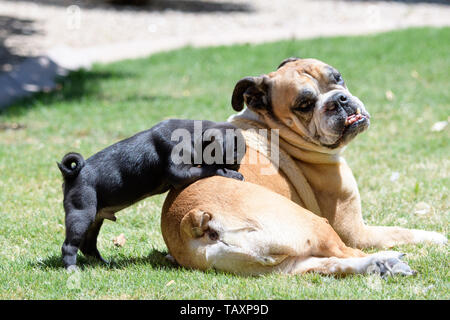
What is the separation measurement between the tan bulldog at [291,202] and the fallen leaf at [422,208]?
90cm

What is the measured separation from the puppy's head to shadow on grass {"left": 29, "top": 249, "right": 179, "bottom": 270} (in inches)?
57.1

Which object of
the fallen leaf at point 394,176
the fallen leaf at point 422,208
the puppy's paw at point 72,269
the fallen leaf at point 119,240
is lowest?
the fallen leaf at point 119,240

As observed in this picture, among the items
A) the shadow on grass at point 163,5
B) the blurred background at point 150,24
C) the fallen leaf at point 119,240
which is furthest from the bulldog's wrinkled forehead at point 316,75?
the shadow on grass at point 163,5

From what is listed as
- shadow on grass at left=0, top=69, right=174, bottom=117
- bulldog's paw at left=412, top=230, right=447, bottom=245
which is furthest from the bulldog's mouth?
shadow on grass at left=0, top=69, right=174, bottom=117

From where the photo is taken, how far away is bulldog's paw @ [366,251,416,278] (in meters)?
4.37

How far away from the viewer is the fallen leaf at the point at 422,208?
20.8 ft

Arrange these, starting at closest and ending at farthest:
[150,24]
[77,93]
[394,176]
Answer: [394,176], [77,93], [150,24]

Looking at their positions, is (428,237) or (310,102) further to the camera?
(428,237)

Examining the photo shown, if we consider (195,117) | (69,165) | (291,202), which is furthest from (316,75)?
(195,117)

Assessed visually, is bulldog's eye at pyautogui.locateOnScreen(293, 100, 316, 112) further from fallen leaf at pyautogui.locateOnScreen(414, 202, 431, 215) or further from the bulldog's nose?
fallen leaf at pyautogui.locateOnScreen(414, 202, 431, 215)

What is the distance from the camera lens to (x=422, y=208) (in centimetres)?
645

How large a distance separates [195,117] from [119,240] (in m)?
4.80

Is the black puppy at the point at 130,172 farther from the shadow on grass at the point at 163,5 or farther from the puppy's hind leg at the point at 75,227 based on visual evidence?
the shadow on grass at the point at 163,5

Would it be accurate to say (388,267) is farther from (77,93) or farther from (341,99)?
(77,93)
